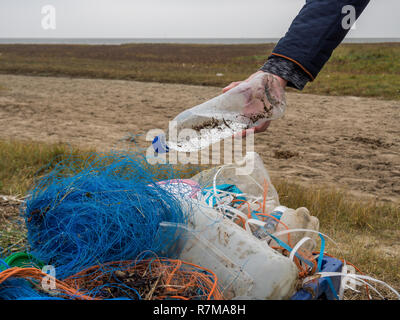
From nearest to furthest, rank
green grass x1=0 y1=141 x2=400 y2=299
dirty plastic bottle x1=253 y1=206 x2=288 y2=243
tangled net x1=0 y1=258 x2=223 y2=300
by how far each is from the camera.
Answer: tangled net x1=0 y1=258 x2=223 y2=300
dirty plastic bottle x1=253 y1=206 x2=288 y2=243
green grass x1=0 y1=141 x2=400 y2=299

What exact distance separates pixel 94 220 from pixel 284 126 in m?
7.07

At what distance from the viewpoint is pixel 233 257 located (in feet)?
7.12

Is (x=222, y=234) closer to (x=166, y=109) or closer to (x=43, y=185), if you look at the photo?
(x=43, y=185)

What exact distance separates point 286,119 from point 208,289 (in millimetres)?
7773

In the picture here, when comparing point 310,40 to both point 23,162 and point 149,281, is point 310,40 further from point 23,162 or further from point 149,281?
point 23,162

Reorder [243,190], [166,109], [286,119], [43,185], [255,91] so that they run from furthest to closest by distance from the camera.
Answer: [166,109], [286,119], [243,190], [43,185], [255,91]

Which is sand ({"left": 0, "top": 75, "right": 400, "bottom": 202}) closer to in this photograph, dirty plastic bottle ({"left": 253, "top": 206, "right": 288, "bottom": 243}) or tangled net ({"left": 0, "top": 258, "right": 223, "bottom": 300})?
dirty plastic bottle ({"left": 253, "top": 206, "right": 288, "bottom": 243})

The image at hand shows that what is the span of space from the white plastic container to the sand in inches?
136

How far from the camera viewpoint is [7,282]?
1.83 meters

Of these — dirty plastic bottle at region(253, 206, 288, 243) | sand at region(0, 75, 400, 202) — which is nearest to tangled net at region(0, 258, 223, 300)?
dirty plastic bottle at region(253, 206, 288, 243)

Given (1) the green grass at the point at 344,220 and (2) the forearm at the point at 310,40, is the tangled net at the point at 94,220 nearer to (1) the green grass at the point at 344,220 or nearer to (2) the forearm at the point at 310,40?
(1) the green grass at the point at 344,220

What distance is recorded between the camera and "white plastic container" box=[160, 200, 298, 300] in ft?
6.70

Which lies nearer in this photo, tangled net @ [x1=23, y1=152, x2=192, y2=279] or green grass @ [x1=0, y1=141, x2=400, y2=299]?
tangled net @ [x1=23, y1=152, x2=192, y2=279]

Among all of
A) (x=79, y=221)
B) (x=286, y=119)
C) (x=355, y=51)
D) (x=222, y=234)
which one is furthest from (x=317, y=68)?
(x=355, y=51)
